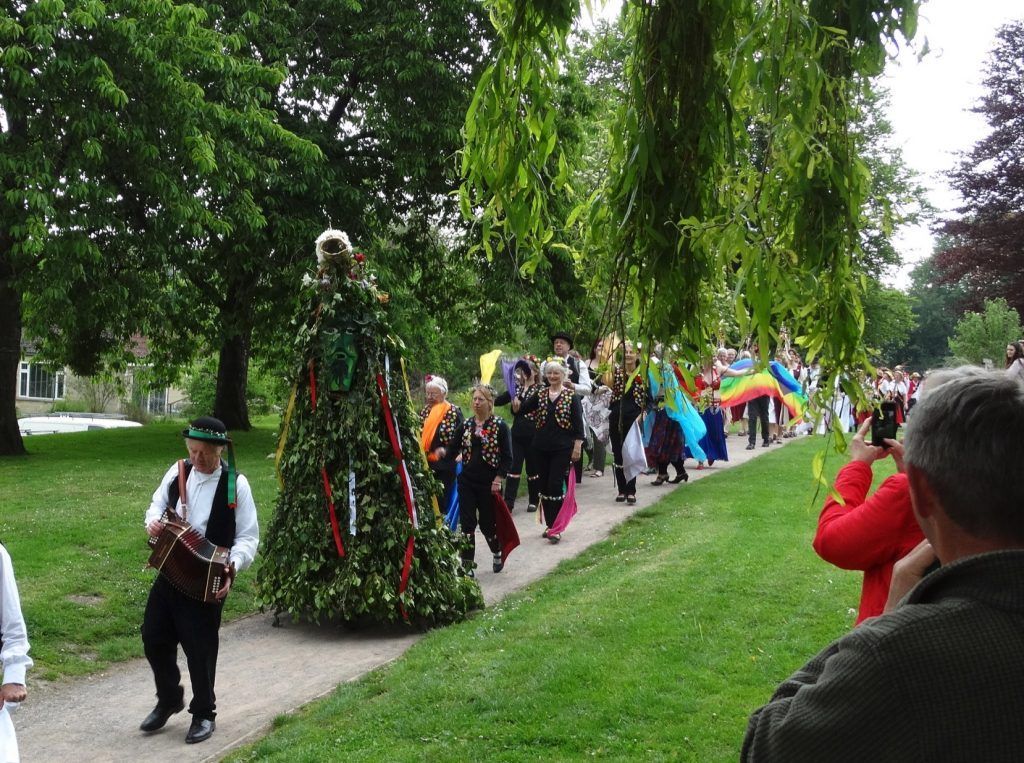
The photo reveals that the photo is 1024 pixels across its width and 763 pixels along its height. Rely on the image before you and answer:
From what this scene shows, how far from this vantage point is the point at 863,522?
3.43 m

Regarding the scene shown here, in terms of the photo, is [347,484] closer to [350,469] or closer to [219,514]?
[350,469]

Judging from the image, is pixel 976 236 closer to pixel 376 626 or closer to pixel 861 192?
pixel 376 626

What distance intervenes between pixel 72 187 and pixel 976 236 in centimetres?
3070

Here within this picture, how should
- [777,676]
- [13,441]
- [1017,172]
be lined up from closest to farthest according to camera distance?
[777,676], [13,441], [1017,172]

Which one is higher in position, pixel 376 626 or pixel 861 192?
pixel 861 192

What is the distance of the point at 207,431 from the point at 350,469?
2.03 m

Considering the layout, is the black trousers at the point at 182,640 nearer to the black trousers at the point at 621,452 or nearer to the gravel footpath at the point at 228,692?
the gravel footpath at the point at 228,692

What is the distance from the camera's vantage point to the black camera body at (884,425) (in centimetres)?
332

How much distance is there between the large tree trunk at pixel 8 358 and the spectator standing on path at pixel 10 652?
15.3m

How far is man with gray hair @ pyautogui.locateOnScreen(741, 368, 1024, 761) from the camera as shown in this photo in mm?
1628

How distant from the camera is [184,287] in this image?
71.7ft

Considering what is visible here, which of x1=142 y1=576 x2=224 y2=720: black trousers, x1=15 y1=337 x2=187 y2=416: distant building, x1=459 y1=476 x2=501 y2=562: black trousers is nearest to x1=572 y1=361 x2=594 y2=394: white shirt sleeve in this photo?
x1=459 y1=476 x2=501 y2=562: black trousers

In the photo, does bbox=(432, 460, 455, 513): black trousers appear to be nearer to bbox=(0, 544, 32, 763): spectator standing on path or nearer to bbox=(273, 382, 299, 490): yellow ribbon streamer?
bbox=(273, 382, 299, 490): yellow ribbon streamer

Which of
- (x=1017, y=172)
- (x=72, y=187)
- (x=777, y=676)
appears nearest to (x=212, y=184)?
(x=72, y=187)
